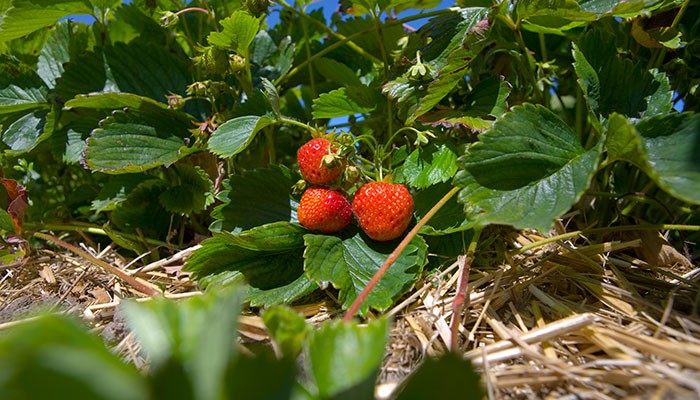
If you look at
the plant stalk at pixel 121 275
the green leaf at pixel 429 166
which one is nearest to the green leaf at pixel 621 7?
the green leaf at pixel 429 166

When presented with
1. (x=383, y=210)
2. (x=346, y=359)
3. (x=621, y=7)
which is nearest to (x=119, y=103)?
(x=383, y=210)

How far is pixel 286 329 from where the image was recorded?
52 centimetres

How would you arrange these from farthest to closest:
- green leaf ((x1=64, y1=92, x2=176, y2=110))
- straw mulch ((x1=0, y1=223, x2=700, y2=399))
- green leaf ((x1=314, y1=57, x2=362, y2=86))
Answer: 1. green leaf ((x1=314, y1=57, x2=362, y2=86))
2. green leaf ((x1=64, y1=92, x2=176, y2=110))
3. straw mulch ((x1=0, y1=223, x2=700, y2=399))

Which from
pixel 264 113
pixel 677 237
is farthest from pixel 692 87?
pixel 264 113

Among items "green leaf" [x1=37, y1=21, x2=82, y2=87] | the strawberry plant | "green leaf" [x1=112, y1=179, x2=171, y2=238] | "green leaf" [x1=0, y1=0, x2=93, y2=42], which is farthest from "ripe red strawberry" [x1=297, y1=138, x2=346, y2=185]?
"green leaf" [x1=37, y1=21, x2=82, y2=87]

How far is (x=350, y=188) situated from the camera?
1031 millimetres

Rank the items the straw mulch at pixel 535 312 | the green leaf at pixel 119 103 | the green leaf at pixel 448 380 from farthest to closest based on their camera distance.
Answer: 1. the green leaf at pixel 119 103
2. the straw mulch at pixel 535 312
3. the green leaf at pixel 448 380

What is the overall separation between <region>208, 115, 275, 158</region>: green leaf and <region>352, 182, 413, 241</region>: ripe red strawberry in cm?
24

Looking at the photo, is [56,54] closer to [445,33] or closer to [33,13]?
[33,13]

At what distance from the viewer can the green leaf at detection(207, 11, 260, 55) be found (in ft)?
3.12

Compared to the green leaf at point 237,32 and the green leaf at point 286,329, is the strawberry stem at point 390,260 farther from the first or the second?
the green leaf at point 237,32

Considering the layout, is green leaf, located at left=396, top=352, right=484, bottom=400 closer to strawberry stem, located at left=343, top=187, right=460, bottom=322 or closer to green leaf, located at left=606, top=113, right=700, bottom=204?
strawberry stem, located at left=343, top=187, right=460, bottom=322

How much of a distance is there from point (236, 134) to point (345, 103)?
0.83 ft

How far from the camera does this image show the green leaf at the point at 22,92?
1.27 meters
